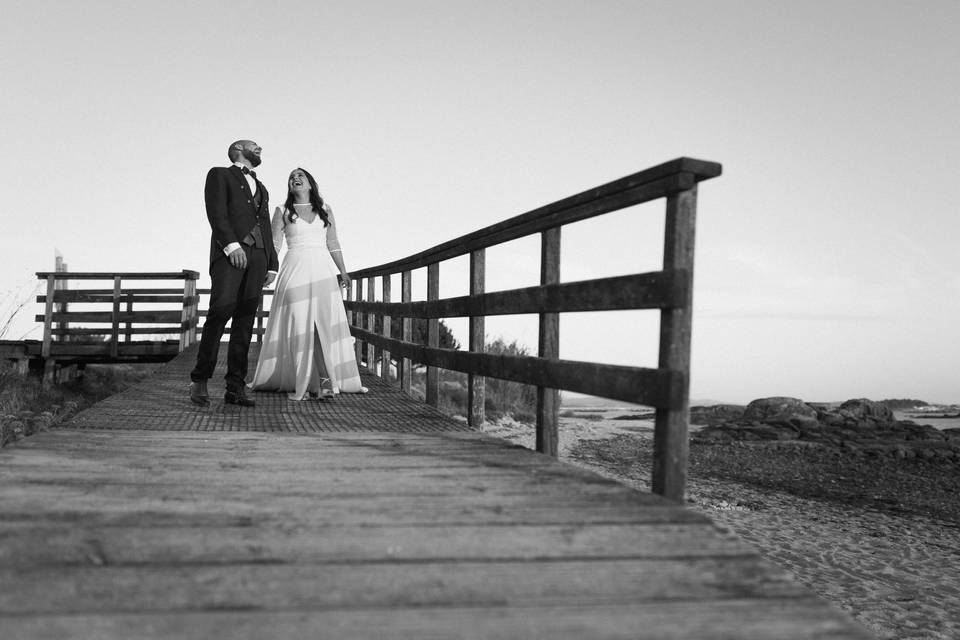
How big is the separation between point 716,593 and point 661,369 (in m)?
1.31

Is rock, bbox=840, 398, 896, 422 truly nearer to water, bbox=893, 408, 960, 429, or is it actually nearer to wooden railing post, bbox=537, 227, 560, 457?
water, bbox=893, 408, 960, 429

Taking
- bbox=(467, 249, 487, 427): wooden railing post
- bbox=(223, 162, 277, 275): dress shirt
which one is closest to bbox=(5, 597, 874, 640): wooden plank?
bbox=(467, 249, 487, 427): wooden railing post

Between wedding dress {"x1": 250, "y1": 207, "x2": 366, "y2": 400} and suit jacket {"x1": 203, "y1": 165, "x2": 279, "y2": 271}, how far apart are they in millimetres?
865

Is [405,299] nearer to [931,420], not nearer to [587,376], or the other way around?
[587,376]

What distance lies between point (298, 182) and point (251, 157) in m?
0.74

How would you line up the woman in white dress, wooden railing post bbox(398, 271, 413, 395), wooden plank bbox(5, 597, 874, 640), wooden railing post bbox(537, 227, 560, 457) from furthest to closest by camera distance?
1. wooden railing post bbox(398, 271, 413, 395)
2. the woman in white dress
3. wooden railing post bbox(537, 227, 560, 457)
4. wooden plank bbox(5, 597, 874, 640)

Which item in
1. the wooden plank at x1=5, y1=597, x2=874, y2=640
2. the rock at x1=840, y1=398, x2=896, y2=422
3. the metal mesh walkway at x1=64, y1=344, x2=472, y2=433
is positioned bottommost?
the rock at x1=840, y1=398, x2=896, y2=422

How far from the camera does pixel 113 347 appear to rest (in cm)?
Result: 1708

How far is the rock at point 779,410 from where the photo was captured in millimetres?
19219

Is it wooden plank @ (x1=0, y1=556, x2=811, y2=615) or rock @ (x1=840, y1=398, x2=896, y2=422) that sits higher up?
wooden plank @ (x1=0, y1=556, x2=811, y2=615)

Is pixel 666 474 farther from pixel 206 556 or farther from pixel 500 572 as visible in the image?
pixel 206 556

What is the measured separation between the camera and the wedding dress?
7551 millimetres

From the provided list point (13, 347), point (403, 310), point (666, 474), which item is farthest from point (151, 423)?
point (13, 347)

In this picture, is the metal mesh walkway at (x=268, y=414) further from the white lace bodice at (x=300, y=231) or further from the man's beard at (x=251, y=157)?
the man's beard at (x=251, y=157)
